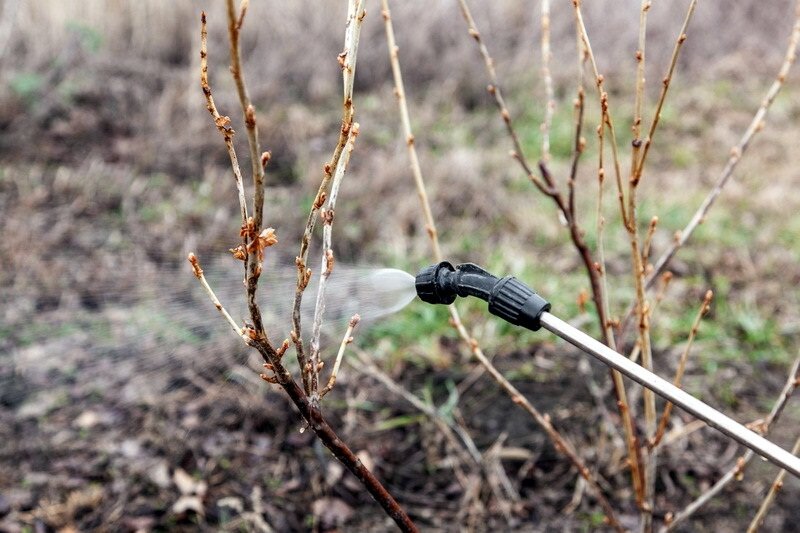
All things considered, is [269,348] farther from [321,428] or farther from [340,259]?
[340,259]

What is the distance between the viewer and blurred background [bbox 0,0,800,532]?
2.18 m

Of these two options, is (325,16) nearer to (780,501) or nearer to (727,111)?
(727,111)

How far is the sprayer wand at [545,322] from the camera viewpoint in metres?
0.91

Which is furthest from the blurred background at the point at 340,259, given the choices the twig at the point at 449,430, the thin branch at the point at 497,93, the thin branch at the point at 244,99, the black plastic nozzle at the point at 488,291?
the thin branch at the point at 244,99

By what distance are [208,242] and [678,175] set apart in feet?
9.99

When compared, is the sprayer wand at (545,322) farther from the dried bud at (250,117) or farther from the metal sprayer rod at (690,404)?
the dried bud at (250,117)

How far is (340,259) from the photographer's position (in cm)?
358

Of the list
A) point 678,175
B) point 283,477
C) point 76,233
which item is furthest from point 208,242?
point 678,175

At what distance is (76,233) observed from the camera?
3723 mm

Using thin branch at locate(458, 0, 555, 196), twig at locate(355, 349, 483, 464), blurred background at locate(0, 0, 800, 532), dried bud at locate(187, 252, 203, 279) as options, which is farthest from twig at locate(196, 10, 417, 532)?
blurred background at locate(0, 0, 800, 532)

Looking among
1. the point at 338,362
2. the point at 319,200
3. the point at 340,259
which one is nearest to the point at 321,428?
the point at 338,362

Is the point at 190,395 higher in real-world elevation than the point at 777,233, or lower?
lower

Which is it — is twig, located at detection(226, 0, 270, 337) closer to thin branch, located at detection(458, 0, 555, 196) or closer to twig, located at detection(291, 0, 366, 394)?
twig, located at detection(291, 0, 366, 394)

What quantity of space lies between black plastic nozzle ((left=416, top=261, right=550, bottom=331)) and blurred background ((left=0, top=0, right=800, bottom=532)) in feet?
3.18
